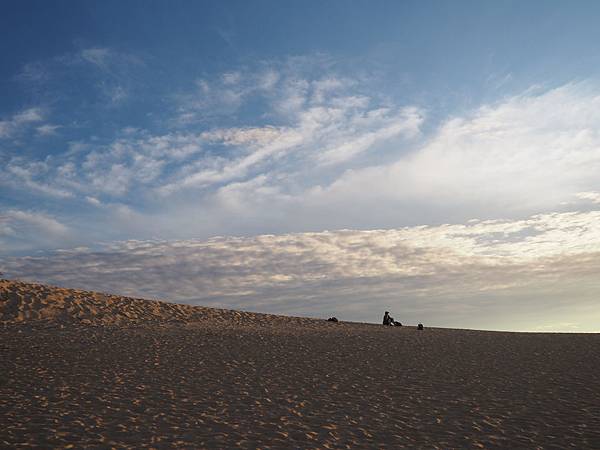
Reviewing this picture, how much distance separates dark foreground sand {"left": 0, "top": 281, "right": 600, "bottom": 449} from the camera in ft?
40.4

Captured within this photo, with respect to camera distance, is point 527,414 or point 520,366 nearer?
point 527,414

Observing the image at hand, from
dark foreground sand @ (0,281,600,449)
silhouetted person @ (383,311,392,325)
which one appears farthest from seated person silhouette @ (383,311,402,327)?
dark foreground sand @ (0,281,600,449)

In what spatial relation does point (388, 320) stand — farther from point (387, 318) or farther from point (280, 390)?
point (280, 390)

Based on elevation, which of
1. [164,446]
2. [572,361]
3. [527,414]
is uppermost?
[572,361]

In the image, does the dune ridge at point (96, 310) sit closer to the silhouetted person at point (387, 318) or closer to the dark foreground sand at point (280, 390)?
the dark foreground sand at point (280, 390)

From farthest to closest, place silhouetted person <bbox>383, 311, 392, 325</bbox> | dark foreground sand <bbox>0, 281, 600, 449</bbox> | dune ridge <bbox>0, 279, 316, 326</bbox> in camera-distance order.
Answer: silhouetted person <bbox>383, 311, 392, 325</bbox>
dune ridge <bbox>0, 279, 316, 326</bbox>
dark foreground sand <bbox>0, 281, 600, 449</bbox>

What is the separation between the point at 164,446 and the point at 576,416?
11482mm

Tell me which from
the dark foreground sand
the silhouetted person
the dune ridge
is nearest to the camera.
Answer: the dark foreground sand

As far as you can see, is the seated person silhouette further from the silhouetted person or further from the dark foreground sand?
the dark foreground sand

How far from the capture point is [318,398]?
15977 mm

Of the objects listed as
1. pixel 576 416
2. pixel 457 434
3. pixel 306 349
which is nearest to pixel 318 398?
pixel 457 434

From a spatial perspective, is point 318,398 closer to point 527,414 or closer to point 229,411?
point 229,411

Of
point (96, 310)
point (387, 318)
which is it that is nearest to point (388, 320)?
point (387, 318)

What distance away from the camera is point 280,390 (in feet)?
55.4
